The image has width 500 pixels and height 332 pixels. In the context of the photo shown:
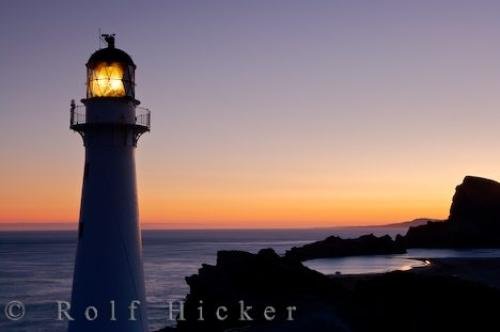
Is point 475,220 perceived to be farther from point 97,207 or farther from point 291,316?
point 97,207

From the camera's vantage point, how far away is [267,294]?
102 ft

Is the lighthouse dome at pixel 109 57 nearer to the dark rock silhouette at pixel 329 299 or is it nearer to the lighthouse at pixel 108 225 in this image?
the lighthouse at pixel 108 225

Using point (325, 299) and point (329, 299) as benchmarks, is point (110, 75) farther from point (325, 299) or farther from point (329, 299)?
point (325, 299)

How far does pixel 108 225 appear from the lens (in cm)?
1305

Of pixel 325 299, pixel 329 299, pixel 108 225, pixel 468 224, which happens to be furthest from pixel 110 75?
pixel 468 224

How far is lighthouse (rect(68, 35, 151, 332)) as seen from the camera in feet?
42.5

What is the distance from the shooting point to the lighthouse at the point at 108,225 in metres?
12.9

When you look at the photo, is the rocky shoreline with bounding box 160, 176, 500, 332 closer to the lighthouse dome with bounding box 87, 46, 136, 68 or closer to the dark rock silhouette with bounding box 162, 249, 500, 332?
the dark rock silhouette with bounding box 162, 249, 500, 332

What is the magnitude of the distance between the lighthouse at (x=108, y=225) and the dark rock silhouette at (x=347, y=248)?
80.5 m

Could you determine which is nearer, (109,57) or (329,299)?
(109,57)

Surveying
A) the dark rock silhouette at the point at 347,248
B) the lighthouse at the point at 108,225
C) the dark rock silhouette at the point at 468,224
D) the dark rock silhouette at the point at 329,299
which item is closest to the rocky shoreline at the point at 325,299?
the dark rock silhouette at the point at 329,299

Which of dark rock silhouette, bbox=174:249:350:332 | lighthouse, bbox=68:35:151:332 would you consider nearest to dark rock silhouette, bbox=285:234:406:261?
dark rock silhouette, bbox=174:249:350:332

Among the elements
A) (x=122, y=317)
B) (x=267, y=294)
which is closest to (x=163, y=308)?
(x=267, y=294)

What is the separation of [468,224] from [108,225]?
130434 millimetres
